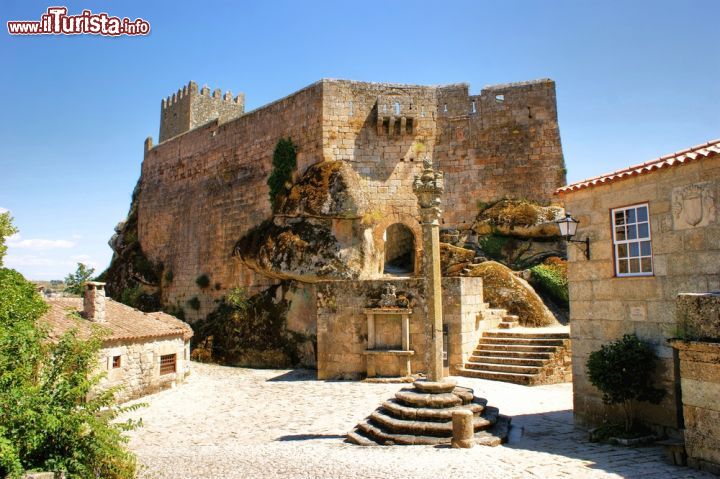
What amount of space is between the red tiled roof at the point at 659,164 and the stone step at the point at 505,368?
6098 mm

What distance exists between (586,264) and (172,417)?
9.62 m

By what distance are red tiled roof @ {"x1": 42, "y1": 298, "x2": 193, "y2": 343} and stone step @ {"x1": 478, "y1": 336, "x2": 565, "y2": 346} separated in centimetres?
985

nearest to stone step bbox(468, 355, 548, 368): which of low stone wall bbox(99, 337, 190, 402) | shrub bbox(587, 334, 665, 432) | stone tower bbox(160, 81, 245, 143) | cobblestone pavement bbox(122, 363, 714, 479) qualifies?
cobblestone pavement bbox(122, 363, 714, 479)

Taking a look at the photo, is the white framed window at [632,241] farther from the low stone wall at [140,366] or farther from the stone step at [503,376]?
the low stone wall at [140,366]

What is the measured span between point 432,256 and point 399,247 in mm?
13819

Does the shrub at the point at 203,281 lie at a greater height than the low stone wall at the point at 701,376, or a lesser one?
greater

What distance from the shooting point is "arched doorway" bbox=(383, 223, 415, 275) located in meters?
23.2

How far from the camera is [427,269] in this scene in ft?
32.8

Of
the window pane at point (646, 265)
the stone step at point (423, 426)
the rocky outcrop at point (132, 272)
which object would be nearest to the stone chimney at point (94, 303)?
the stone step at point (423, 426)

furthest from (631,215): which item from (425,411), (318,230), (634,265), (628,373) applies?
(318,230)

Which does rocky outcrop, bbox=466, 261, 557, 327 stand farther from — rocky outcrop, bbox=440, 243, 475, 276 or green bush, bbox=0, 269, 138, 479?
green bush, bbox=0, 269, 138, 479

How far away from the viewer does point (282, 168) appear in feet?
73.7

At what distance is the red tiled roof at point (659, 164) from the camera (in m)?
7.96

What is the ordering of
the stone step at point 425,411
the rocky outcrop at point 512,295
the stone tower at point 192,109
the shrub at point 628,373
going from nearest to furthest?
1. the shrub at point 628,373
2. the stone step at point 425,411
3. the rocky outcrop at point 512,295
4. the stone tower at point 192,109
